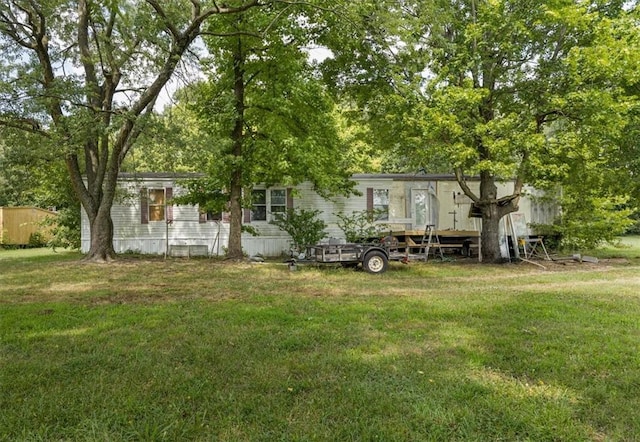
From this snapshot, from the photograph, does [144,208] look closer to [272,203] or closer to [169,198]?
[169,198]

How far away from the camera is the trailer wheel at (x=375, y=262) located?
10.6 meters

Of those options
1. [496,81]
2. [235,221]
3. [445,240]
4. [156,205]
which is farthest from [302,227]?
[496,81]

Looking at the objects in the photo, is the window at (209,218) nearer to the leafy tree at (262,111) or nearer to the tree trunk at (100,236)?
the leafy tree at (262,111)

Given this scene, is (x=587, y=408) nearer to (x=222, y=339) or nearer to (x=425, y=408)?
(x=425, y=408)

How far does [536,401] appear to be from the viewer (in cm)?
304

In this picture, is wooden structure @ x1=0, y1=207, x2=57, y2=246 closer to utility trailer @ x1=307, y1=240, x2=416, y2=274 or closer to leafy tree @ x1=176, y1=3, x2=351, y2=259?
leafy tree @ x1=176, y1=3, x2=351, y2=259

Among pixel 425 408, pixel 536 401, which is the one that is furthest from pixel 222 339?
pixel 536 401

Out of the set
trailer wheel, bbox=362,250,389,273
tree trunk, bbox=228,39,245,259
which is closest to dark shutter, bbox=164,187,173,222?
tree trunk, bbox=228,39,245,259

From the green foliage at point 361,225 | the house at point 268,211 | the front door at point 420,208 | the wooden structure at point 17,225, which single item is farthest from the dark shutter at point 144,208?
the front door at point 420,208

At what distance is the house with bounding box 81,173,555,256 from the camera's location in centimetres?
1536

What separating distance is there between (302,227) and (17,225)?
47.3 feet

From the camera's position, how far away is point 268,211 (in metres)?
15.7

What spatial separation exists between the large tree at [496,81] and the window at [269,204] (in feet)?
16.4

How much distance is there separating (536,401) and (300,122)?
421 inches
